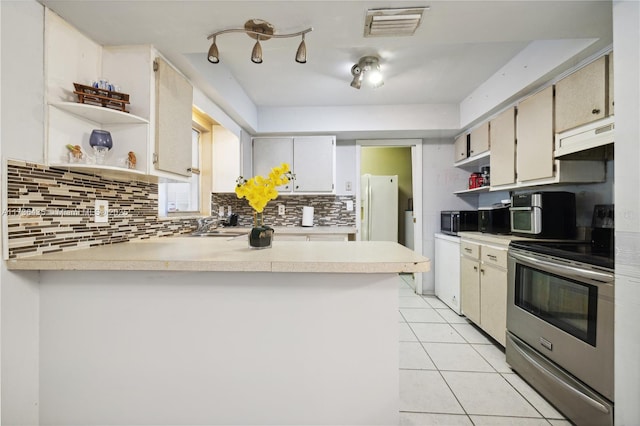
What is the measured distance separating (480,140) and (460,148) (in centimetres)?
51

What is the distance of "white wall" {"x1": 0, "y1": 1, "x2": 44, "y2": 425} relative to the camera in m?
1.14

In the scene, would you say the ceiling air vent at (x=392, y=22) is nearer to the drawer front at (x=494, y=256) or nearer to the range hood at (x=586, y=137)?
the range hood at (x=586, y=137)

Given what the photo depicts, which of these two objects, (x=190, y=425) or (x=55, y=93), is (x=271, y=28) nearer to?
(x=55, y=93)

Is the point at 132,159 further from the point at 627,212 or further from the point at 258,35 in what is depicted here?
the point at 627,212

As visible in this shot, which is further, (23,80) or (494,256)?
(494,256)

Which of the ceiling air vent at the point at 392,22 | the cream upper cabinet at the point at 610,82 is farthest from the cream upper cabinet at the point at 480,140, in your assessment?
the ceiling air vent at the point at 392,22

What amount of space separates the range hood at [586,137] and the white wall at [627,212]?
49 centimetres

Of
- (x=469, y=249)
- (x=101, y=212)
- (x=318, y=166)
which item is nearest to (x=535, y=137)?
(x=469, y=249)

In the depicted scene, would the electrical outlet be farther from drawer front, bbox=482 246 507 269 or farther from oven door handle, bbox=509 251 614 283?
drawer front, bbox=482 246 507 269

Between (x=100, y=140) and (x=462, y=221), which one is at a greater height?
(x=100, y=140)

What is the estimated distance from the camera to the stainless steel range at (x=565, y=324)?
1375 mm

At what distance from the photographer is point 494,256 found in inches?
94.0

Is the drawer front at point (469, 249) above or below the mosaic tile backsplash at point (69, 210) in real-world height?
below

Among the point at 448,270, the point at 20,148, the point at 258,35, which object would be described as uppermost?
the point at 258,35
